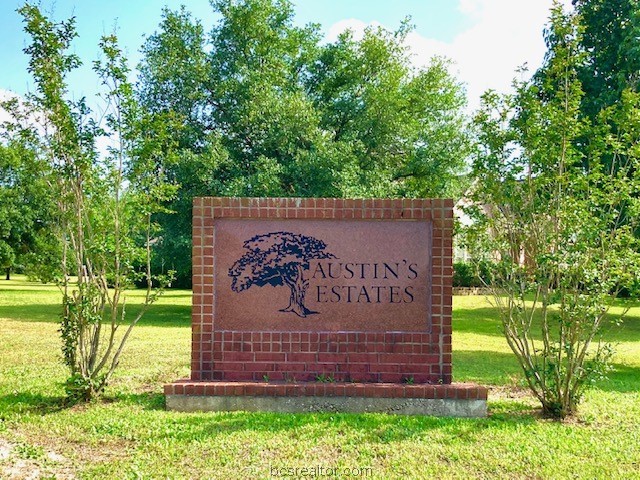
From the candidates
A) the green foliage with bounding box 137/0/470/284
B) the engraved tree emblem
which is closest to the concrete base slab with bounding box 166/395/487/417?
the engraved tree emblem

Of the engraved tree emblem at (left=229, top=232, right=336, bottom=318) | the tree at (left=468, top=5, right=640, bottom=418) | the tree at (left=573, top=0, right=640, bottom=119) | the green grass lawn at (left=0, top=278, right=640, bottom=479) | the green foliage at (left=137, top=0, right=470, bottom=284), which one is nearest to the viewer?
the green grass lawn at (left=0, top=278, right=640, bottom=479)

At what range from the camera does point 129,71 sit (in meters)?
6.83

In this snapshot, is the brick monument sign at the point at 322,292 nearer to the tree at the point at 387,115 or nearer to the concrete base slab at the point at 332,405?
the concrete base slab at the point at 332,405

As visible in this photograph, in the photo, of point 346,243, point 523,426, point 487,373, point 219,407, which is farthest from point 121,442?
point 487,373

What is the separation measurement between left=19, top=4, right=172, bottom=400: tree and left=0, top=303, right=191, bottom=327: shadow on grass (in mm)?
9349

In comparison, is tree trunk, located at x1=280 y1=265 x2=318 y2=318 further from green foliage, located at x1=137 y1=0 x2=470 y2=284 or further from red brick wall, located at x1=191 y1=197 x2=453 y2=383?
green foliage, located at x1=137 y1=0 x2=470 y2=284

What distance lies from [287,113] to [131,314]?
24.8 ft

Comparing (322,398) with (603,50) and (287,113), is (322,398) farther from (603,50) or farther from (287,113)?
(603,50)

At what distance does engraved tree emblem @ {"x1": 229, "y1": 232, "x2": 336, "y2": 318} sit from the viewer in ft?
21.4

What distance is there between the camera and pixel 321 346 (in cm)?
643

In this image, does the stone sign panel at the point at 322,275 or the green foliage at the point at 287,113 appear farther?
the green foliage at the point at 287,113

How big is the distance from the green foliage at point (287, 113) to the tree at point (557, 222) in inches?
361

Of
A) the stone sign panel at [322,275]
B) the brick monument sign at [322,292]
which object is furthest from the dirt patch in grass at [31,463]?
the stone sign panel at [322,275]

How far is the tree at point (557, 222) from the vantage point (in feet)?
19.8
